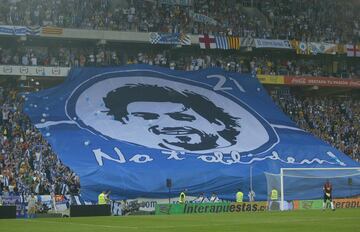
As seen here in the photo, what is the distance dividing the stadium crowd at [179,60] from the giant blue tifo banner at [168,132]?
374 cm

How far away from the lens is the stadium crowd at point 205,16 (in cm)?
6544

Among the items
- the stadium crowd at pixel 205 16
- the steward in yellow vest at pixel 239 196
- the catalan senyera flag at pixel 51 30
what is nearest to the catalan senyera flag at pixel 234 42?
the stadium crowd at pixel 205 16

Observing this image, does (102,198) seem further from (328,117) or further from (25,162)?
(328,117)

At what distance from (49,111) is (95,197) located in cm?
1083

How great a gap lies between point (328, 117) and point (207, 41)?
13.5 metres

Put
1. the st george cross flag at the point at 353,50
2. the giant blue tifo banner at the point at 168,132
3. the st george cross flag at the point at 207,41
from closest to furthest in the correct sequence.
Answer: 1. the giant blue tifo banner at the point at 168,132
2. the st george cross flag at the point at 207,41
3. the st george cross flag at the point at 353,50

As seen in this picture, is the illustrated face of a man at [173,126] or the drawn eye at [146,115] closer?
the illustrated face of a man at [173,126]

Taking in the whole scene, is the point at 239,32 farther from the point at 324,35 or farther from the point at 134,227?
the point at 134,227

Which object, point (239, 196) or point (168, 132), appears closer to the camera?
point (239, 196)

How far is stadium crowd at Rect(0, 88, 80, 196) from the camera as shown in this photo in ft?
162

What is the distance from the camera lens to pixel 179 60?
238ft

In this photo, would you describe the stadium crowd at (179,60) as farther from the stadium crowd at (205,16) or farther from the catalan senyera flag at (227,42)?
the stadium crowd at (205,16)

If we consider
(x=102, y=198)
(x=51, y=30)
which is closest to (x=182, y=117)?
(x=51, y=30)

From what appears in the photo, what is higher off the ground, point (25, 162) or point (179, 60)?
point (179, 60)
